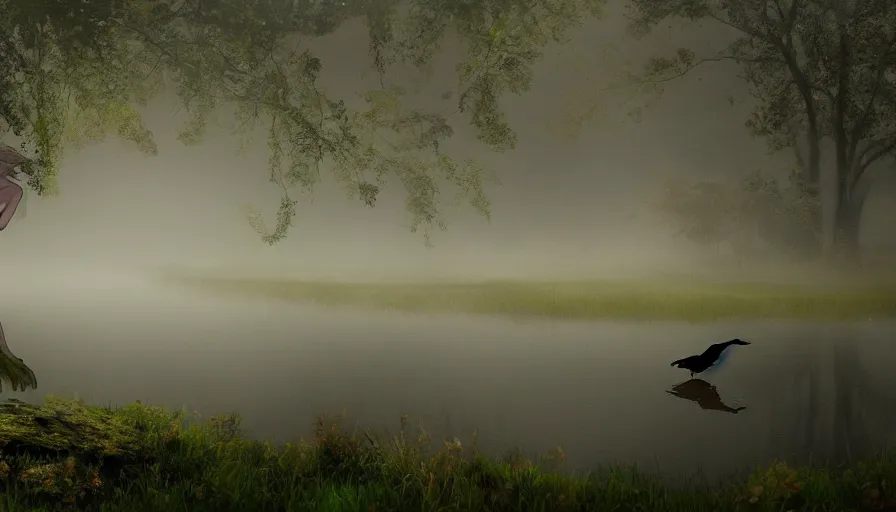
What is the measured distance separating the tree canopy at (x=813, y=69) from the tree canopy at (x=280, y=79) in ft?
1.81

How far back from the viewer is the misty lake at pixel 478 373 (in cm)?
239

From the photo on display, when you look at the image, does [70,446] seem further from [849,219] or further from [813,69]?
[813,69]

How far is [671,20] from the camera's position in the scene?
2.53 meters

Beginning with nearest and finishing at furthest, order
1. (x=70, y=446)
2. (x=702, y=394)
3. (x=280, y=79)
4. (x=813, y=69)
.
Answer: (x=70, y=446)
(x=702, y=394)
(x=813, y=69)
(x=280, y=79)

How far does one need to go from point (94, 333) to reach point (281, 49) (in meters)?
1.56

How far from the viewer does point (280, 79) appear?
2.79 m

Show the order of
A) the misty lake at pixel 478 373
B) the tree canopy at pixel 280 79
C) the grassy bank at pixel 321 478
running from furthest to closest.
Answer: the tree canopy at pixel 280 79
the misty lake at pixel 478 373
the grassy bank at pixel 321 478

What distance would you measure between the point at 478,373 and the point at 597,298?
1.93ft

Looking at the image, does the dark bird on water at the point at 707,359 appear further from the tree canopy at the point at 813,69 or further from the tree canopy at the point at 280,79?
the tree canopy at the point at 280,79

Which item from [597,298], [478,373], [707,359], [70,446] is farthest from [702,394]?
[70,446]

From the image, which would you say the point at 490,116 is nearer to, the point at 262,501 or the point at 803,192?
the point at 803,192

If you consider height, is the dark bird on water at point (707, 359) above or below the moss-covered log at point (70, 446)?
above

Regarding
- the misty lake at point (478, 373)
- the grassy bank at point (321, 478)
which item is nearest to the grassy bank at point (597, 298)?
the misty lake at point (478, 373)

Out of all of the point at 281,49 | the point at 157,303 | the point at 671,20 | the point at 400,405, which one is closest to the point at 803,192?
the point at 671,20
